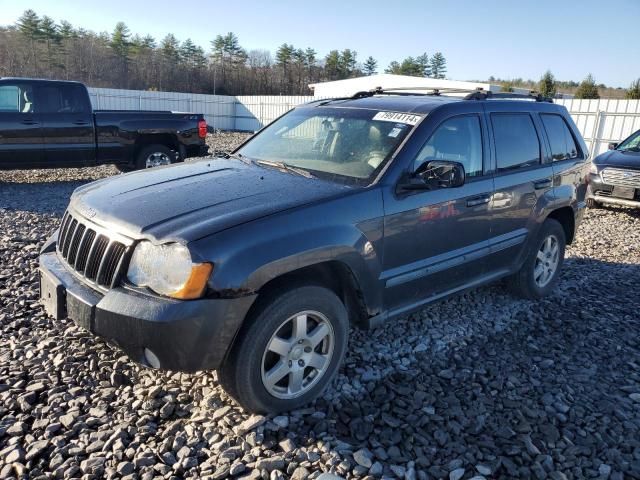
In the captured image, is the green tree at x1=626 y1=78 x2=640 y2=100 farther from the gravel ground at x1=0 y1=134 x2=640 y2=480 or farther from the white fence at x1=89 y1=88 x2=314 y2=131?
the gravel ground at x1=0 y1=134 x2=640 y2=480

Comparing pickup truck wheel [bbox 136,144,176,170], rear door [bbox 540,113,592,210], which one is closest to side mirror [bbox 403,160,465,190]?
rear door [bbox 540,113,592,210]

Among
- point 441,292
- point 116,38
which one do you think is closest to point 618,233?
point 441,292

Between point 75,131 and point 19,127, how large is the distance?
91 centimetres

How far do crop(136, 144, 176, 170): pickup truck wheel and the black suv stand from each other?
6420 mm

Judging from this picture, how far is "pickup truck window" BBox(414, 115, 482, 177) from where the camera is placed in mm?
3611

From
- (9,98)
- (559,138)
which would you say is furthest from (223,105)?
(559,138)

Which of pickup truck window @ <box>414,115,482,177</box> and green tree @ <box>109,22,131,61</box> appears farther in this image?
green tree @ <box>109,22,131,61</box>

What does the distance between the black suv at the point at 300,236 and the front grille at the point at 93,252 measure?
0.01 metres

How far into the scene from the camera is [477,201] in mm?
3859

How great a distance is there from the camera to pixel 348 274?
3096mm

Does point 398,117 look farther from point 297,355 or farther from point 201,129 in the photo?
point 201,129

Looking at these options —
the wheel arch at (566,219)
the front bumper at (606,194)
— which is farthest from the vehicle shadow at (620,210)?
the wheel arch at (566,219)

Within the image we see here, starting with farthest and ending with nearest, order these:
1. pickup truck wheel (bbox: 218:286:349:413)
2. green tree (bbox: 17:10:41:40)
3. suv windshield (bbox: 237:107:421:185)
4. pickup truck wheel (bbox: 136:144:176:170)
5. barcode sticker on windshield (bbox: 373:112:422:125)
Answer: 1. green tree (bbox: 17:10:41:40)
2. pickup truck wheel (bbox: 136:144:176:170)
3. barcode sticker on windshield (bbox: 373:112:422:125)
4. suv windshield (bbox: 237:107:421:185)
5. pickup truck wheel (bbox: 218:286:349:413)

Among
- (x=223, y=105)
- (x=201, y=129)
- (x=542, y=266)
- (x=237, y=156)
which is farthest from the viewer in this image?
(x=223, y=105)
